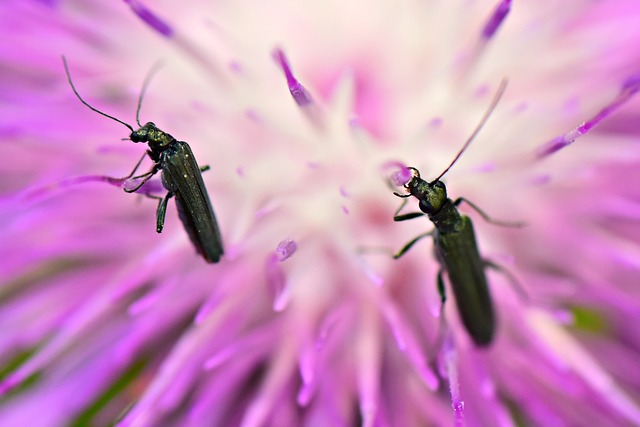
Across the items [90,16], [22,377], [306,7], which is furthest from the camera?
[306,7]

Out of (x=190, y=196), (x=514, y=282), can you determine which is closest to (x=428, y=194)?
(x=514, y=282)

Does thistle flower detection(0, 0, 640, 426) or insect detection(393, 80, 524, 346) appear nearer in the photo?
insect detection(393, 80, 524, 346)

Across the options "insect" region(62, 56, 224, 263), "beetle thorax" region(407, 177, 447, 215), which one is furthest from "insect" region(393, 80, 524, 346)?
"insect" region(62, 56, 224, 263)

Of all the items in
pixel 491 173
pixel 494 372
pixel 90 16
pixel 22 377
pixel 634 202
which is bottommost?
pixel 494 372

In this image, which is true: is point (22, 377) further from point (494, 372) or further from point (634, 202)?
point (634, 202)

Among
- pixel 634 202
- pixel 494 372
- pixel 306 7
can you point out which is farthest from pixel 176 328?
pixel 634 202

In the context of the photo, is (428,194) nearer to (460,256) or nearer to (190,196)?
(460,256)

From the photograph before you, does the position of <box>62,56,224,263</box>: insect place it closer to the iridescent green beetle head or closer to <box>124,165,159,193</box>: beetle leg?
<box>124,165,159,193</box>: beetle leg

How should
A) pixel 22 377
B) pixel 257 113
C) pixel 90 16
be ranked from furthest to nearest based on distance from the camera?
pixel 90 16 → pixel 257 113 → pixel 22 377
